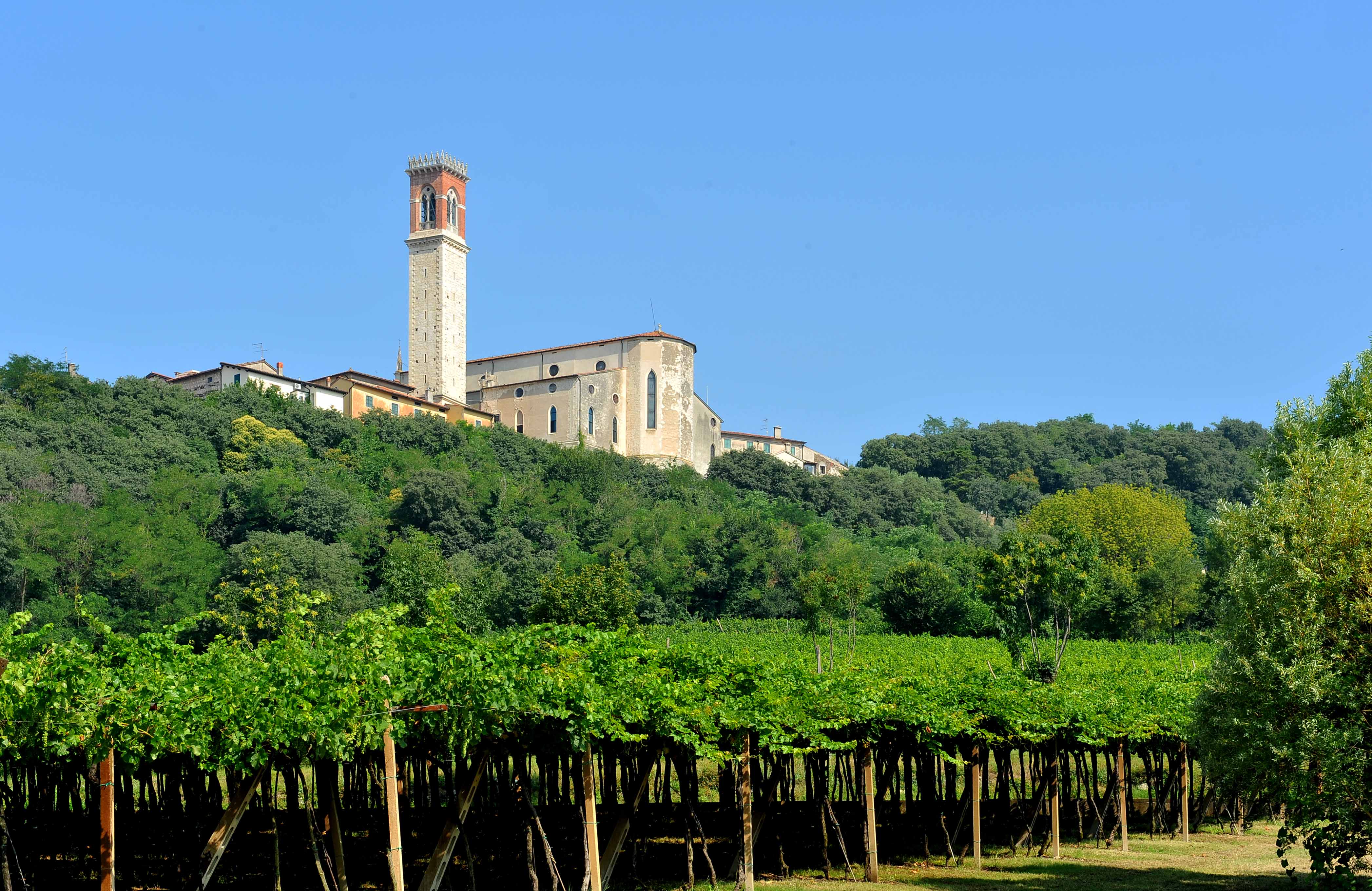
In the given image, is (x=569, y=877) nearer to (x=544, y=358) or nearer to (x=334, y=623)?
(x=334, y=623)

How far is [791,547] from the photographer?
230ft

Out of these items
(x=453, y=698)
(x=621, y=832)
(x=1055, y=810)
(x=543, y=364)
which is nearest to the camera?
(x=453, y=698)

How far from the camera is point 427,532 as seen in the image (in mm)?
67688

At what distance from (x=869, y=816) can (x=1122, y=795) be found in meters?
6.61

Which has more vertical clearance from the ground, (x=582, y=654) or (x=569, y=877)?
(x=582, y=654)

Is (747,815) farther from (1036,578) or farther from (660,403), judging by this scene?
(660,403)

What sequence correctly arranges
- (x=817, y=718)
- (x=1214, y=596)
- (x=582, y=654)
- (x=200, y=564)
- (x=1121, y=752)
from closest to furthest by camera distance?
(x=582, y=654) → (x=817, y=718) → (x=1121, y=752) → (x=1214, y=596) → (x=200, y=564)

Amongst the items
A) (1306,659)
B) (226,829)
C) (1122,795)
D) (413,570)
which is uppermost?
(413,570)

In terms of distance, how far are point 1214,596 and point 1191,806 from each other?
2301 cm

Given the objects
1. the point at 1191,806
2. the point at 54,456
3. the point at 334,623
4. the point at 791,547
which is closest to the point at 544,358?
the point at 791,547

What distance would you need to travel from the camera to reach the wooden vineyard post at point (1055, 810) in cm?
2161

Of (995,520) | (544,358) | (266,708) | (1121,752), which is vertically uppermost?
(544,358)

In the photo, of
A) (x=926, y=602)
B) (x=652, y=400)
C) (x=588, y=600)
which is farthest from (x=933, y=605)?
(x=652, y=400)

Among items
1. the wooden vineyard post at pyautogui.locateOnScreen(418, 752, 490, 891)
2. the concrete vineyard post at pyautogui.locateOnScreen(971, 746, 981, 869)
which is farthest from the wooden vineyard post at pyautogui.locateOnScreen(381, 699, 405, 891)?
the concrete vineyard post at pyautogui.locateOnScreen(971, 746, 981, 869)
